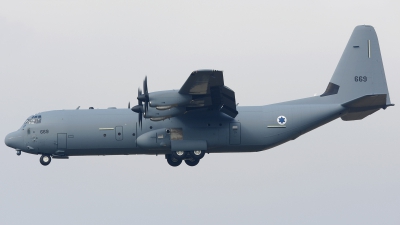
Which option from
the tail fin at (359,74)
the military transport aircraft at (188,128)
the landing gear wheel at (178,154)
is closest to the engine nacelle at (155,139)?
the military transport aircraft at (188,128)

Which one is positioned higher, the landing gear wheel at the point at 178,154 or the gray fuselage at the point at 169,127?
the gray fuselage at the point at 169,127

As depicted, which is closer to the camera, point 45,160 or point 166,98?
point 166,98

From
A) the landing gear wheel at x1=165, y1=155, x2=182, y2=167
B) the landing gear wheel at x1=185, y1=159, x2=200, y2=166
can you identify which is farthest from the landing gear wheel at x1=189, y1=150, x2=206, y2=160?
the landing gear wheel at x1=165, y1=155, x2=182, y2=167

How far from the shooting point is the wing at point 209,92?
1054 inches

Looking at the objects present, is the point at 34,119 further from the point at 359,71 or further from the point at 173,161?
the point at 359,71

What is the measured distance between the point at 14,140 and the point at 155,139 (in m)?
6.70

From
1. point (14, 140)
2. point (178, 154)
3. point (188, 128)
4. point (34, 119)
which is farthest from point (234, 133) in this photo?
point (14, 140)

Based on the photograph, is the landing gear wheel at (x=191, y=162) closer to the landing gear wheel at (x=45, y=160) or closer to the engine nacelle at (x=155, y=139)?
the engine nacelle at (x=155, y=139)

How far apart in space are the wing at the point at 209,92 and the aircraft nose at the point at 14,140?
822 cm

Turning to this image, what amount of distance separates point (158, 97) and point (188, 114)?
282 cm

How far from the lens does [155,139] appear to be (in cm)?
3039

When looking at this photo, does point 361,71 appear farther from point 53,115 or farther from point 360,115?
point 53,115

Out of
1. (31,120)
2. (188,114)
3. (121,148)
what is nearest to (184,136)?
(188,114)

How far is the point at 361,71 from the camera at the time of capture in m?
32.0
